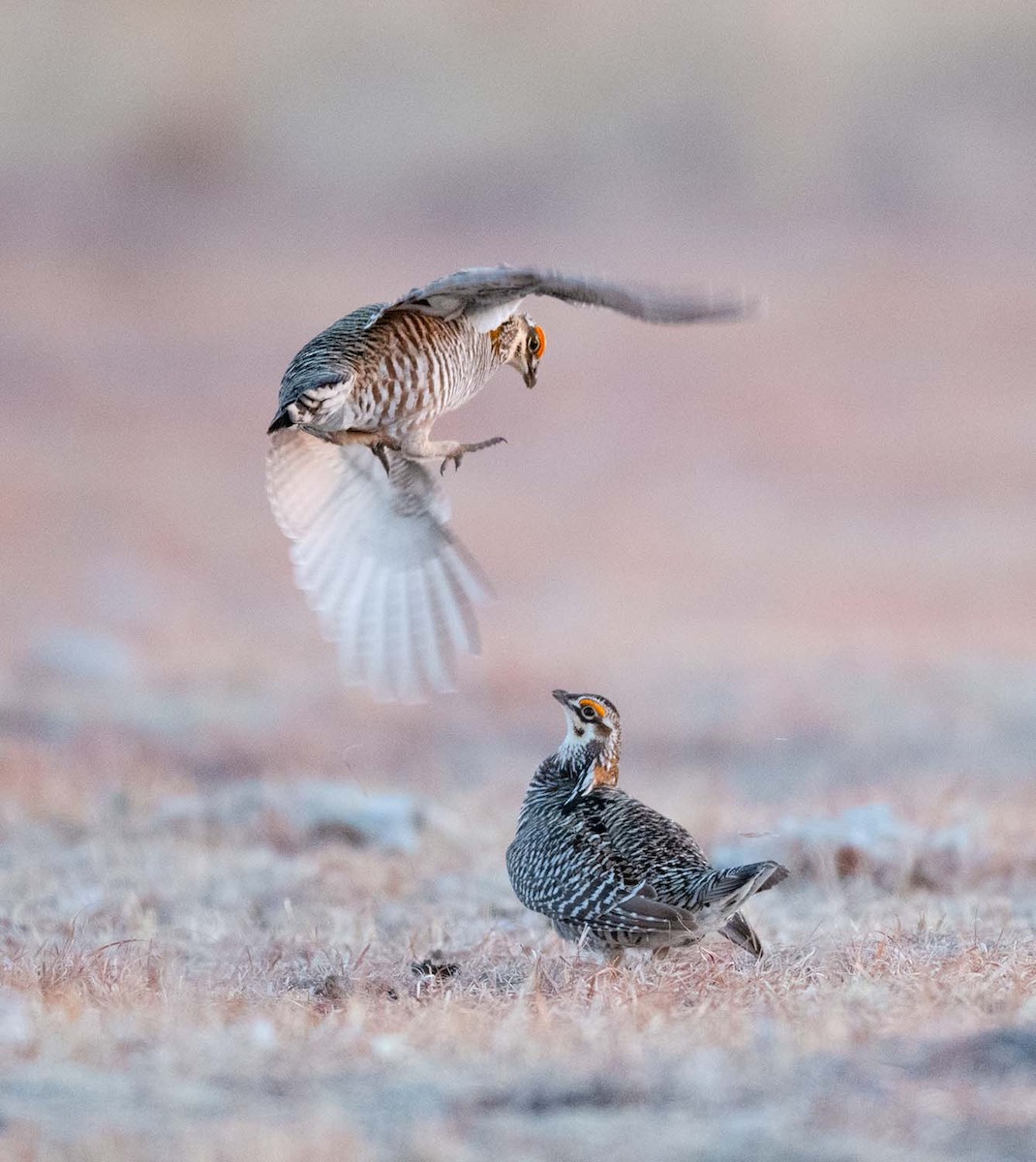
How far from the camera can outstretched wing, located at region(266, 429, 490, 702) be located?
22.1ft

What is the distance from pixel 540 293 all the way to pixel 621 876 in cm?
173

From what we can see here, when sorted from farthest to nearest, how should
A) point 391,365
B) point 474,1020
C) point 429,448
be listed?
1. point 429,448
2. point 391,365
3. point 474,1020

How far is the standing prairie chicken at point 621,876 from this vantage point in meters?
5.03

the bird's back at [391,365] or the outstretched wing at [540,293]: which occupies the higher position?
the outstretched wing at [540,293]

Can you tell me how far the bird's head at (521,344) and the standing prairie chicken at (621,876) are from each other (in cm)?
167

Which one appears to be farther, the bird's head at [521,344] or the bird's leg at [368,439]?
the bird's head at [521,344]

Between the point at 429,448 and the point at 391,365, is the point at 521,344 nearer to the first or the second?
the point at 429,448

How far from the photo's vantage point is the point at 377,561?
6.91 meters

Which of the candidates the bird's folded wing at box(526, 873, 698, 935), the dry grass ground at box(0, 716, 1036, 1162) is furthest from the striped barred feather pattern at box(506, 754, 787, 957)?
the dry grass ground at box(0, 716, 1036, 1162)

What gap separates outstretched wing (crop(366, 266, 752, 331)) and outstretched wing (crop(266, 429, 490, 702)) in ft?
2.40

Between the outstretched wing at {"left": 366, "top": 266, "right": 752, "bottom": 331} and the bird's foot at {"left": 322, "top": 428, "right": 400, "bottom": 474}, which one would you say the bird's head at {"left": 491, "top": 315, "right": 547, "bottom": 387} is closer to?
the outstretched wing at {"left": 366, "top": 266, "right": 752, "bottom": 331}

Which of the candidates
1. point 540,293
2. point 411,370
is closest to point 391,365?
point 411,370

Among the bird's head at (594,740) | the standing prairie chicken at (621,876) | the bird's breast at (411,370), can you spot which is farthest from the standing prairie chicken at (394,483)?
the standing prairie chicken at (621,876)

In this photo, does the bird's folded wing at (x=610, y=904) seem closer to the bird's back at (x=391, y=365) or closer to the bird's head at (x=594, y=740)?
the bird's head at (x=594, y=740)
